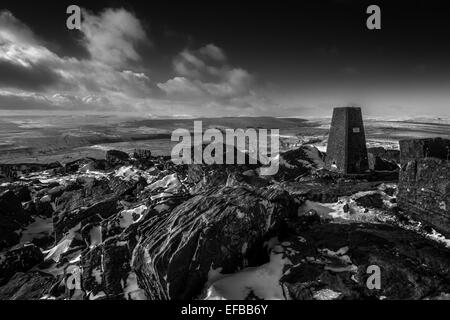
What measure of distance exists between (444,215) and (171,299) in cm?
1244

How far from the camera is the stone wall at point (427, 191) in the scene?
11.9m

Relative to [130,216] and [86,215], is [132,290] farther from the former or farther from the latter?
[86,215]

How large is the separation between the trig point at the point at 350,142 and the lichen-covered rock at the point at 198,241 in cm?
1237

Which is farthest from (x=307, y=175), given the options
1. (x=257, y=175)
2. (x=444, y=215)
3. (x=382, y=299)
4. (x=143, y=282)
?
(x=143, y=282)

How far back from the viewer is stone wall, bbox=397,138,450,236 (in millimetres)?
11875

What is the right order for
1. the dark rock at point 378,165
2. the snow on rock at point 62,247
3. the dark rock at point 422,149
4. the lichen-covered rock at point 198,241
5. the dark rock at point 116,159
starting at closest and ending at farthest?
1. the lichen-covered rock at point 198,241
2. the snow on rock at point 62,247
3. the dark rock at point 422,149
4. the dark rock at point 378,165
5. the dark rock at point 116,159

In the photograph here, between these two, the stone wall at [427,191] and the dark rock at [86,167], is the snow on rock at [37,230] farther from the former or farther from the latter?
the stone wall at [427,191]

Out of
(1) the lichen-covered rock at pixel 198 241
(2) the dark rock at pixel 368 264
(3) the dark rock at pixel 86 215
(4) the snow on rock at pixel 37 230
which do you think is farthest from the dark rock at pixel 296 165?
(4) the snow on rock at pixel 37 230

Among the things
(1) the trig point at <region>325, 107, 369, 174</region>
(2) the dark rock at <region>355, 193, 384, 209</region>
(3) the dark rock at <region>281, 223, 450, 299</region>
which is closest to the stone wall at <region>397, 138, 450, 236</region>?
(2) the dark rock at <region>355, 193, 384, 209</region>

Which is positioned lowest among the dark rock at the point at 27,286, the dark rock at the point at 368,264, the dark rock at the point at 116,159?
the dark rock at the point at 27,286

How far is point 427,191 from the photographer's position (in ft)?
42.0

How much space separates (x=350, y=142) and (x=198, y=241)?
1693cm

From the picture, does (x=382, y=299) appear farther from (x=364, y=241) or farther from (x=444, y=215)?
(x=444, y=215)

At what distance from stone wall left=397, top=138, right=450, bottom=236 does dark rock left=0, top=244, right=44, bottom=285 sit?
21.1 meters
